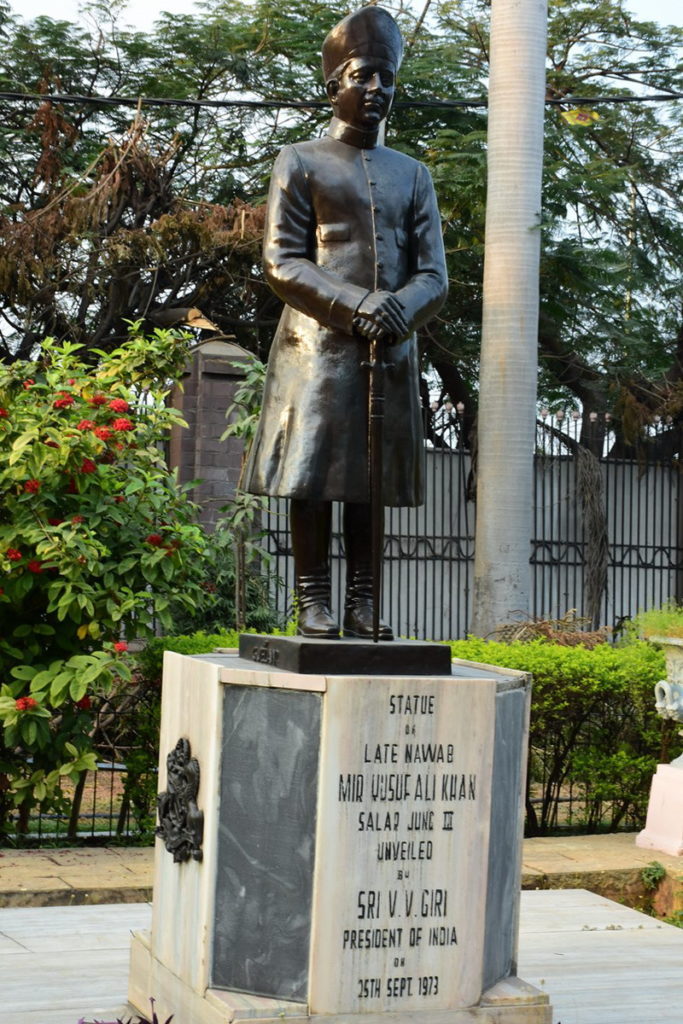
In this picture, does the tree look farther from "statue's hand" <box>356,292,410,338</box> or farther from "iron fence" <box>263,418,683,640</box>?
"statue's hand" <box>356,292,410,338</box>

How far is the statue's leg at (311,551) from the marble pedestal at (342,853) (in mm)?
403

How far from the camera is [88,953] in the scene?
208 inches

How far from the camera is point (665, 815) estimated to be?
24.6 feet

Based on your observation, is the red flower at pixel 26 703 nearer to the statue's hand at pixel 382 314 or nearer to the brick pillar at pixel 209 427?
the statue's hand at pixel 382 314

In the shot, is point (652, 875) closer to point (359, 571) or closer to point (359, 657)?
point (359, 571)

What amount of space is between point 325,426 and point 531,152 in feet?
20.0

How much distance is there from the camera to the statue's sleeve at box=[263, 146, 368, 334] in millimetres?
4250

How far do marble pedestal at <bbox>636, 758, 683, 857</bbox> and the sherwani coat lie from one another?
360 centimetres

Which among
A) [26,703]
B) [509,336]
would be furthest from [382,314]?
[509,336]

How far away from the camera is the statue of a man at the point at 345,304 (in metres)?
4.36

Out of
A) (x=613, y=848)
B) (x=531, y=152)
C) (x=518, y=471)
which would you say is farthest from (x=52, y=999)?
(x=531, y=152)

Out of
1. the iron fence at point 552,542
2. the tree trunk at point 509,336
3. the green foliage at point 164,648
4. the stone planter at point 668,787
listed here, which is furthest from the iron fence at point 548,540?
the stone planter at point 668,787

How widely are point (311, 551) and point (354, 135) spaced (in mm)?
1332

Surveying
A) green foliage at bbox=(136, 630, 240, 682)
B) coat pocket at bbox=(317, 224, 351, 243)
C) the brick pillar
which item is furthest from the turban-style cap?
the brick pillar
